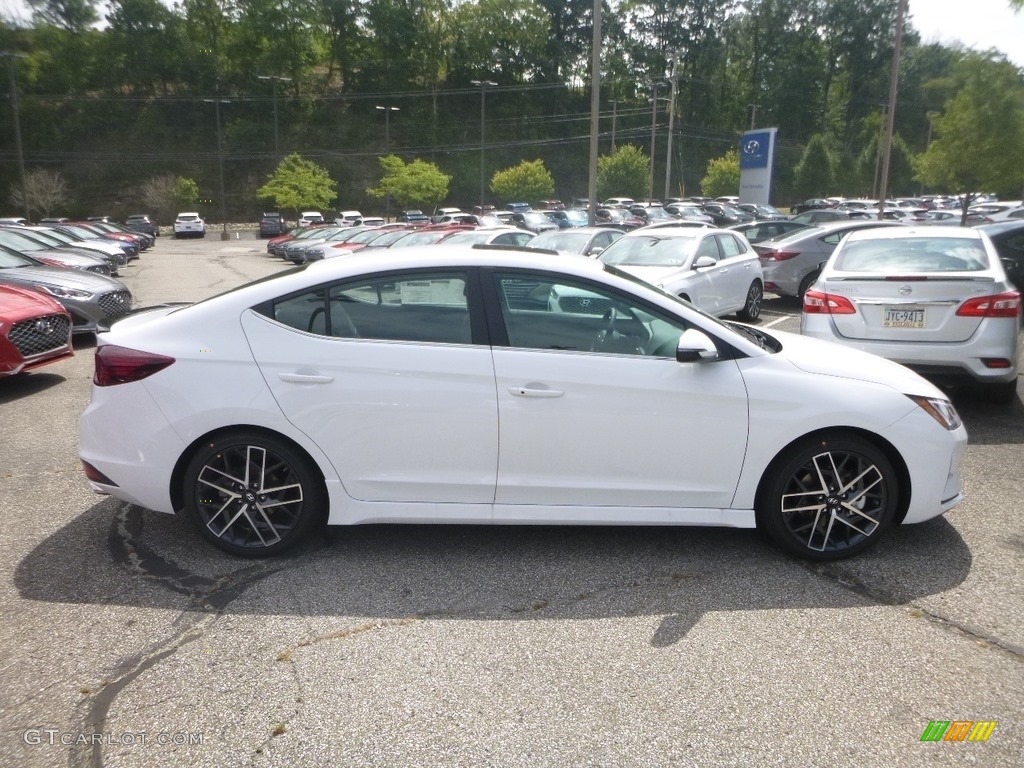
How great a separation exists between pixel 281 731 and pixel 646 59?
10452 centimetres

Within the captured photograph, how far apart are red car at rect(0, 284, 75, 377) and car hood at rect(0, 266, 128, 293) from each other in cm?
230

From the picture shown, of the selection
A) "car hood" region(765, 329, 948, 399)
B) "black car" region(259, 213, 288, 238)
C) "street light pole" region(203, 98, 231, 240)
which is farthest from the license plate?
"street light pole" region(203, 98, 231, 240)

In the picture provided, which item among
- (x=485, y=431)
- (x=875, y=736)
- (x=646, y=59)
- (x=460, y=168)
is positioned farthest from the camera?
(x=646, y=59)

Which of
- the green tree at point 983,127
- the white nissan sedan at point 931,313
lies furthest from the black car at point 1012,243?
the green tree at point 983,127

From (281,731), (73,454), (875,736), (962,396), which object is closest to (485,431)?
(281,731)

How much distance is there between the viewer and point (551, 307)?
4.22 meters

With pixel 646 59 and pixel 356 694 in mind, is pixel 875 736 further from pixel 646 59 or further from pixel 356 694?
pixel 646 59

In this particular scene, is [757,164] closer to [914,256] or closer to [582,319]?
[914,256]

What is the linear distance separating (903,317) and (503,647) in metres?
5.10

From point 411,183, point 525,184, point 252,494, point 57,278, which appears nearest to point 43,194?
point 411,183

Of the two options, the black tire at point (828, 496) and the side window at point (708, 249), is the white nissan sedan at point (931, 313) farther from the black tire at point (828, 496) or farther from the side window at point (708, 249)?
the side window at point (708, 249)

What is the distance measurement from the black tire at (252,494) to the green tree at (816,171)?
2821 inches

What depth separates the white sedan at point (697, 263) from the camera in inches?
437

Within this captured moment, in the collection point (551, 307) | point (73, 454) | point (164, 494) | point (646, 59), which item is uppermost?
point (646, 59)
